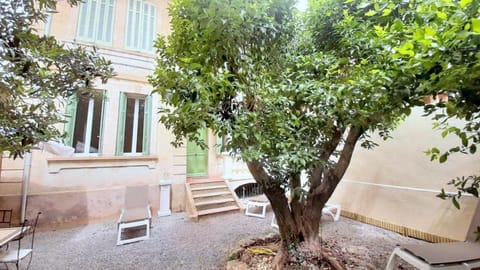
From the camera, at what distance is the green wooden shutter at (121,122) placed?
5586 millimetres

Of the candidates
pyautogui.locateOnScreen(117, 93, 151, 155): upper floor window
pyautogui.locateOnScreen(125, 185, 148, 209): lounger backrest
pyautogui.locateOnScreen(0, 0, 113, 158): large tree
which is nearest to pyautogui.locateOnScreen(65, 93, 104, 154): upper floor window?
pyautogui.locateOnScreen(117, 93, 151, 155): upper floor window

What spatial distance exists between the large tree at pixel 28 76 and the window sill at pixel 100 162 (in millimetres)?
3948

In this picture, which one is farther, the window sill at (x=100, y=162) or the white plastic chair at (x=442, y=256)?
the window sill at (x=100, y=162)

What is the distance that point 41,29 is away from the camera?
195 inches

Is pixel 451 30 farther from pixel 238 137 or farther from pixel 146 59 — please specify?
pixel 146 59

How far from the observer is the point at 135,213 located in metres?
4.97

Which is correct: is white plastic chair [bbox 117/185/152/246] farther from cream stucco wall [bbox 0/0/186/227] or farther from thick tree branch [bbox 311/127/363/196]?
thick tree branch [bbox 311/127/363/196]

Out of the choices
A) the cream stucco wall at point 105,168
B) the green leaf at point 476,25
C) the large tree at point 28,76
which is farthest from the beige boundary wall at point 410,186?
the large tree at point 28,76

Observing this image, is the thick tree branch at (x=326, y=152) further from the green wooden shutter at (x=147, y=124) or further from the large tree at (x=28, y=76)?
the green wooden shutter at (x=147, y=124)

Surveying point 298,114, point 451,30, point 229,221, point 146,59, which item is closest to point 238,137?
point 298,114

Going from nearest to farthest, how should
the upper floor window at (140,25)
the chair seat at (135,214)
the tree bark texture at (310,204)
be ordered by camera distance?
the tree bark texture at (310,204)
the chair seat at (135,214)
the upper floor window at (140,25)

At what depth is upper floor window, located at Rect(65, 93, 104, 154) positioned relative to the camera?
17.0ft

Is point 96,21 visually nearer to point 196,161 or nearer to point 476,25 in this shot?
→ point 196,161

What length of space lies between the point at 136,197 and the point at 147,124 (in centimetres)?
180
